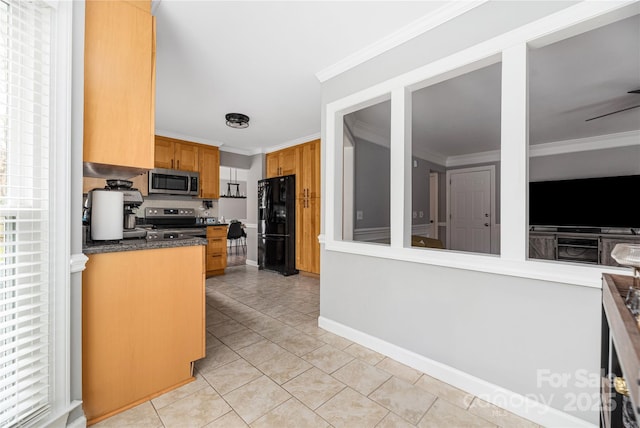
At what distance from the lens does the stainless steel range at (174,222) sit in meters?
4.50

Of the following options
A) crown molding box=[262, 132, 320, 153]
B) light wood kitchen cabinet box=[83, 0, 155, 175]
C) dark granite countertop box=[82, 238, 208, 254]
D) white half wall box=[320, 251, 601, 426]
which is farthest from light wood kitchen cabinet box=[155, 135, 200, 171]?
white half wall box=[320, 251, 601, 426]

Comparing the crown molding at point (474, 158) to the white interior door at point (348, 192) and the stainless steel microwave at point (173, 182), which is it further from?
the stainless steel microwave at point (173, 182)

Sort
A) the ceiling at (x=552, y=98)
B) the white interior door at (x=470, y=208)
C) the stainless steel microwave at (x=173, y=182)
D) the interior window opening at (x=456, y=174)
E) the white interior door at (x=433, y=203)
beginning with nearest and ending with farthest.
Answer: the ceiling at (x=552, y=98) → the interior window opening at (x=456, y=174) → the stainless steel microwave at (x=173, y=182) → the white interior door at (x=470, y=208) → the white interior door at (x=433, y=203)

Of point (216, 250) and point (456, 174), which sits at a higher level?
point (456, 174)

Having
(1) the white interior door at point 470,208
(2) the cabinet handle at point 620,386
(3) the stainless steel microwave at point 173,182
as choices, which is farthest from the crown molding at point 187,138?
(2) the cabinet handle at point 620,386

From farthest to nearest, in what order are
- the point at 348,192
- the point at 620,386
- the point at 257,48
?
the point at 348,192, the point at 257,48, the point at 620,386

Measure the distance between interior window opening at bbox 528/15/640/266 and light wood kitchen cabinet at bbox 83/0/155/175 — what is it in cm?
297

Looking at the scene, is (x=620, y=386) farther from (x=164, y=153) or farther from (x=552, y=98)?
(x=164, y=153)

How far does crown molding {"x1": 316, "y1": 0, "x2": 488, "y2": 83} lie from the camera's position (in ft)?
5.79

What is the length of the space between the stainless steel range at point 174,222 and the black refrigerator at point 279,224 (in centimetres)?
115

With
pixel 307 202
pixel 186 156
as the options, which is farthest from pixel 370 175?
pixel 186 156

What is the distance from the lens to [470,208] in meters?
6.10

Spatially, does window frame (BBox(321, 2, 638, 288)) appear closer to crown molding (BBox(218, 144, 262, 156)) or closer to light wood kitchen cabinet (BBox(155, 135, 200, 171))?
light wood kitchen cabinet (BBox(155, 135, 200, 171))

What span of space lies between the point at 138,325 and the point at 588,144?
666cm
